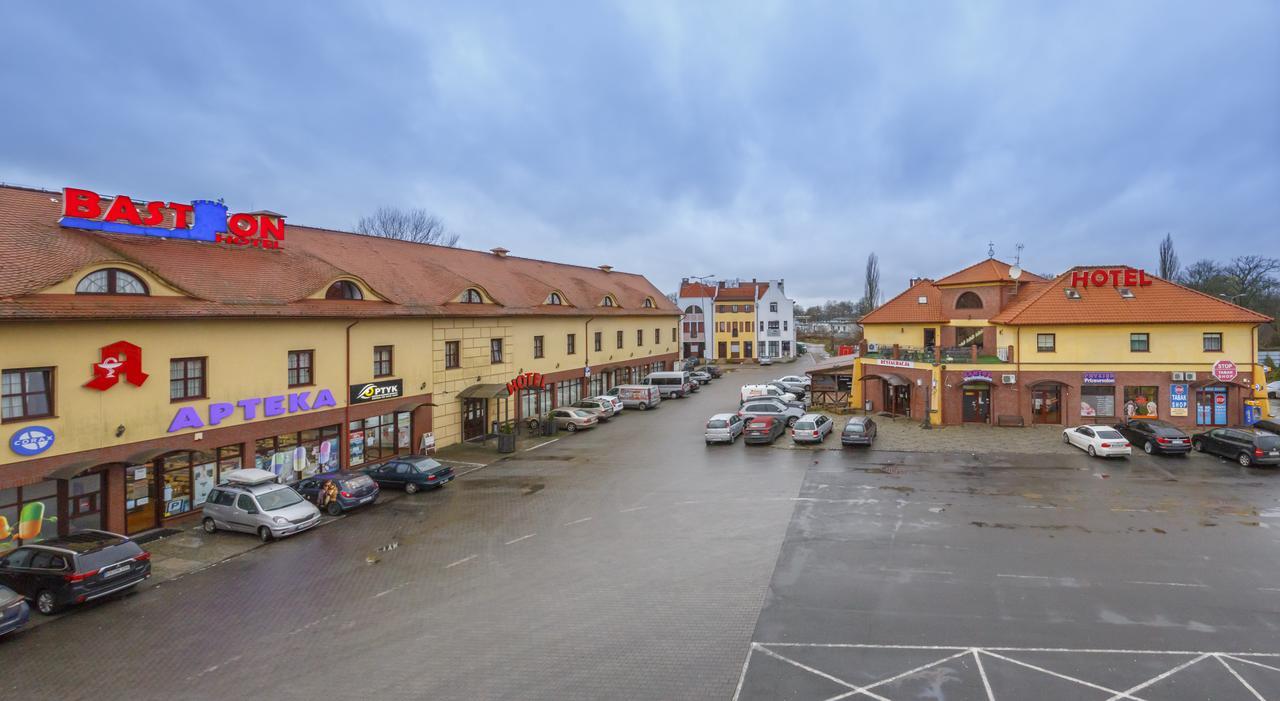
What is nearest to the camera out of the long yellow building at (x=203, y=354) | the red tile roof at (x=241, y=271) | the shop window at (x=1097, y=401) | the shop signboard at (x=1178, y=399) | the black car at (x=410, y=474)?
the long yellow building at (x=203, y=354)

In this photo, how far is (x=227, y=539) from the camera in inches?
785

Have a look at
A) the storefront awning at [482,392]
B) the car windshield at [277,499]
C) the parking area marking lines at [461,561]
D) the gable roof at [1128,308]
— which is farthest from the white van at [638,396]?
the parking area marking lines at [461,561]

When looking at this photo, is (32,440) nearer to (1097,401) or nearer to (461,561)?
(461,561)

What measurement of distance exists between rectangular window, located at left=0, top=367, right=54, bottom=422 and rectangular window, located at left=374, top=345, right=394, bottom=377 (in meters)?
11.3

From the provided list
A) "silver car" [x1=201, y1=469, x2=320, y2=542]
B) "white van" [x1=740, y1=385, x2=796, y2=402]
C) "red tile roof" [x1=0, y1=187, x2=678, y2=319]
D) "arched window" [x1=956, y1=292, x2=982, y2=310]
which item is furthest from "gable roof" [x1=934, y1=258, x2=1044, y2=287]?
"silver car" [x1=201, y1=469, x2=320, y2=542]

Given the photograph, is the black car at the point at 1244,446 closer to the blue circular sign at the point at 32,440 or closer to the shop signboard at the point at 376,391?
the shop signboard at the point at 376,391

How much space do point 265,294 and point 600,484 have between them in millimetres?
A: 13594

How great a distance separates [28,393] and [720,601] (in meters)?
18.1

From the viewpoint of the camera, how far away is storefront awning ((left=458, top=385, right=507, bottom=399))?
33.3 m

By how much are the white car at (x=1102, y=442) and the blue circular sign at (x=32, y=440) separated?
35249 millimetres

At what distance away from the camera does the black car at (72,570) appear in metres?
14.8

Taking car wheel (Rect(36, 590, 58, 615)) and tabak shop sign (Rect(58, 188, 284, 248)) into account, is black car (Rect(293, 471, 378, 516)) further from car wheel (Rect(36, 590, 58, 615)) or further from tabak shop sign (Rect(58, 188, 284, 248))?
tabak shop sign (Rect(58, 188, 284, 248))

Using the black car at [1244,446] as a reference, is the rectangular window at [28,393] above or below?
above

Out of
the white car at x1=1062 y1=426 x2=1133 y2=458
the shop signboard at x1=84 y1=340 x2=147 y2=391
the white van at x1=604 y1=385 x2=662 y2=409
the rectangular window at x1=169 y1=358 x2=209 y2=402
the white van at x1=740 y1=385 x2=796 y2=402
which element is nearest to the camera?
the shop signboard at x1=84 y1=340 x2=147 y2=391
